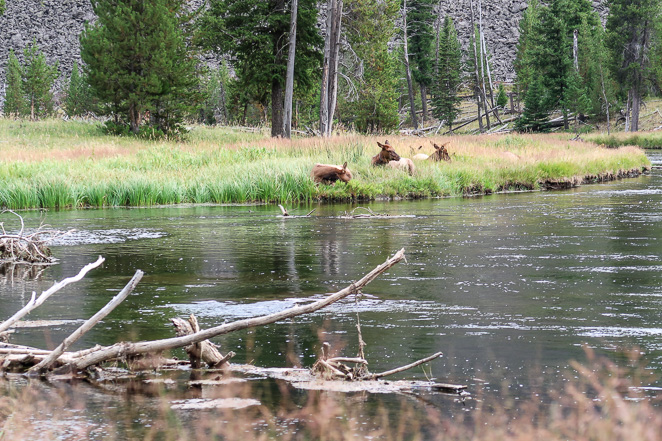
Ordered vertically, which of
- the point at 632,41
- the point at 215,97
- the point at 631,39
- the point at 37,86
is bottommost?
the point at 215,97

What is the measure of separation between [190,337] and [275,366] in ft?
2.72

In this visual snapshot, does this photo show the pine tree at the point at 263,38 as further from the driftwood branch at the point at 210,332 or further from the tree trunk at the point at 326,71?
the driftwood branch at the point at 210,332

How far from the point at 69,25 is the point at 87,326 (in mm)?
121553

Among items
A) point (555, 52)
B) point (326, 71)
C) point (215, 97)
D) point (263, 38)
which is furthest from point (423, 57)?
point (326, 71)

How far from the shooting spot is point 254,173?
71.9 feet

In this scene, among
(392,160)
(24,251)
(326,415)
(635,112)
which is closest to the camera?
(326,415)

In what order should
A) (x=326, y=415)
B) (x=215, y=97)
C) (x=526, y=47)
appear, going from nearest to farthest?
(x=326, y=415) → (x=215, y=97) → (x=526, y=47)

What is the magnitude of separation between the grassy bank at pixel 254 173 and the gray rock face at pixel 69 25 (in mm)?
88436

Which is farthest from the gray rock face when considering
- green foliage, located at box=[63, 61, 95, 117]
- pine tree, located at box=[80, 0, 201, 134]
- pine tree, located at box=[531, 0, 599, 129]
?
pine tree, located at box=[80, 0, 201, 134]

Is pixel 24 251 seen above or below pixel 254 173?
below

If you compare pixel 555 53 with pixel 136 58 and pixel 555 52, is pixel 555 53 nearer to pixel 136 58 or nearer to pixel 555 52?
pixel 555 52

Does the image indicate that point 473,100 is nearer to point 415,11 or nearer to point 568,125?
point 415,11

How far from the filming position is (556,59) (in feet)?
222

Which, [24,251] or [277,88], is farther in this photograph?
[277,88]
